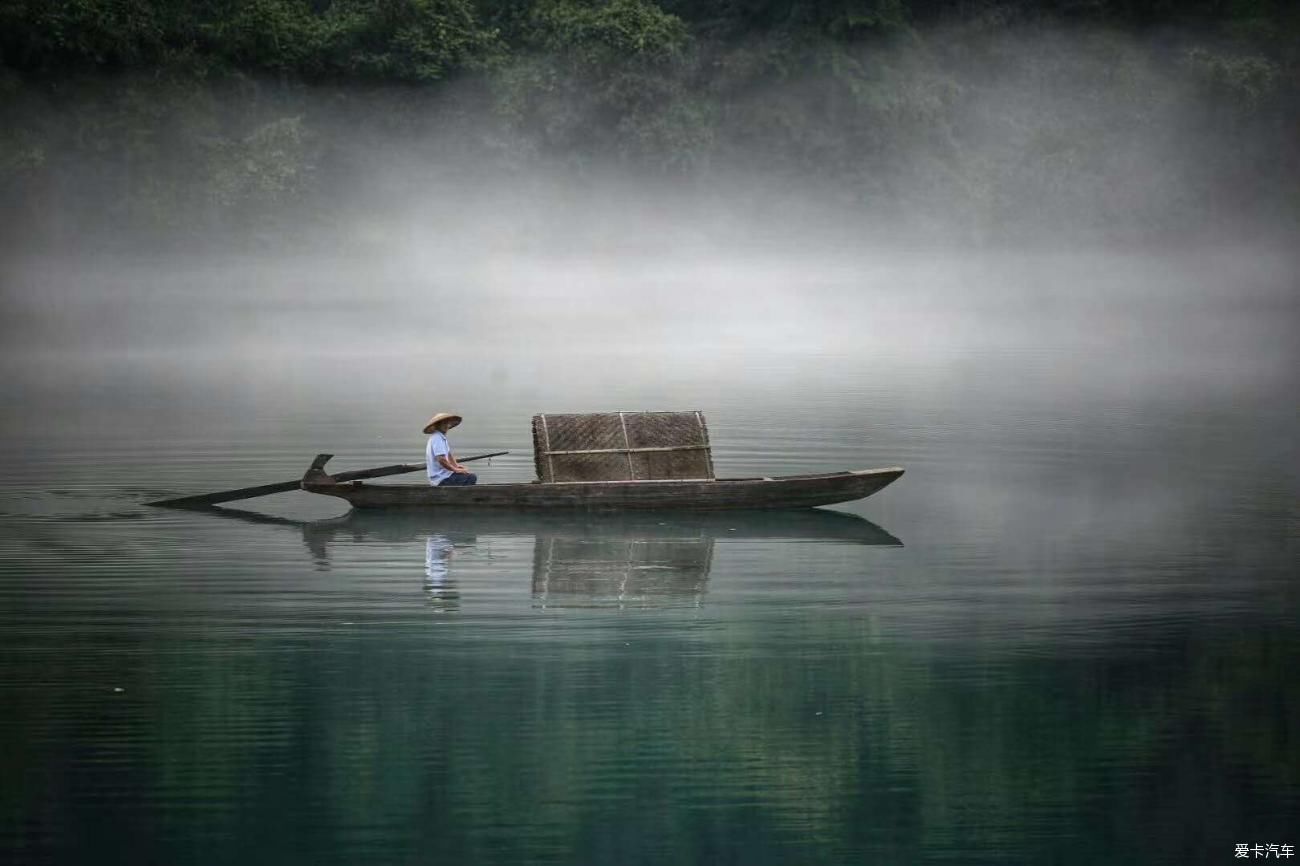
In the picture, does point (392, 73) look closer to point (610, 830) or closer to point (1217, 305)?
point (1217, 305)

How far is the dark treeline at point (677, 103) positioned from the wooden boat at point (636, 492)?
29681 mm

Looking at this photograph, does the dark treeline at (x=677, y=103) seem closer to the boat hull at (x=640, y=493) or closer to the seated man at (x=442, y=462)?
the seated man at (x=442, y=462)

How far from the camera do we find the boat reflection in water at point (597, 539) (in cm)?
1395

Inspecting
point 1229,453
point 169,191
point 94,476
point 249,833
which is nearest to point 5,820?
point 249,833

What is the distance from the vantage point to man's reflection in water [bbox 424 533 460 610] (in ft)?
44.2

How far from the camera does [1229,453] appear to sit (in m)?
23.3

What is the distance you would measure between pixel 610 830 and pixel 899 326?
50.7 metres

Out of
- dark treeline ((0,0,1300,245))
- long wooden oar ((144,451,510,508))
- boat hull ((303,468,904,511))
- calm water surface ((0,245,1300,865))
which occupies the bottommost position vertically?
calm water surface ((0,245,1300,865))

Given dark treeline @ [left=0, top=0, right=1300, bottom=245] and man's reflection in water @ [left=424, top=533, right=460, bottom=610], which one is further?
dark treeline @ [left=0, top=0, right=1300, bottom=245]

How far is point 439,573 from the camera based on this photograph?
14.6 meters

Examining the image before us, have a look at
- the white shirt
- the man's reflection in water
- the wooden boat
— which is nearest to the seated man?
the white shirt

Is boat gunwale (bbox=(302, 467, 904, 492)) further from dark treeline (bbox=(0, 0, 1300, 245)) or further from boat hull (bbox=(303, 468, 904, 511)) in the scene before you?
dark treeline (bbox=(0, 0, 1300, 245))

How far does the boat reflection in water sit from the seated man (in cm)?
33

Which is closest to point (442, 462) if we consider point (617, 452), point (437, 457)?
point (437, 457)
